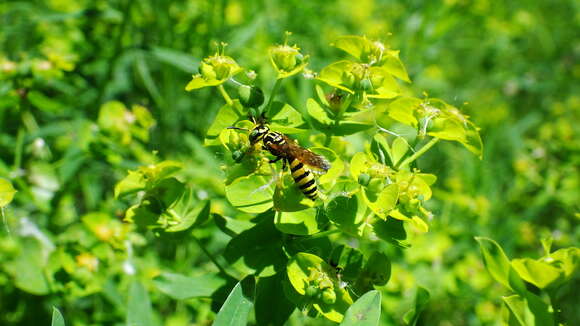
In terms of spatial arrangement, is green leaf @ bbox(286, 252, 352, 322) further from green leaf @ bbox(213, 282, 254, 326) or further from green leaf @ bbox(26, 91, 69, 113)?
green leaf @ bbox(26, 91, 69, 113)

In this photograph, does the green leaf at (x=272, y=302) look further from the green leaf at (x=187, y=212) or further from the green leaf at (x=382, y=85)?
the green leaf at (x=382, y=85)

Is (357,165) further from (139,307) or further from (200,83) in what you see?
(139,307)

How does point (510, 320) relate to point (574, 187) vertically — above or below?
above

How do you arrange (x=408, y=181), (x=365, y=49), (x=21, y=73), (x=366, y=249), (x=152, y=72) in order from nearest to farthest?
(x=408, y=181) → (x=365, y=49) → (x=21, y=73) → (x=366, y=249) → (x=152, y=72)

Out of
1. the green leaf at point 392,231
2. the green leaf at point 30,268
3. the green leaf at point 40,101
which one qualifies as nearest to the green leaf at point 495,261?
the green leaf at point 392,231

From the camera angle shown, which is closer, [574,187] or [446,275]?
[446,275]

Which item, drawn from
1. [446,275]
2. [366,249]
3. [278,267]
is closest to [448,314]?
[446,275]

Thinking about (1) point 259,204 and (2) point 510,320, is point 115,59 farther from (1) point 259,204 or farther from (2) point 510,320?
(2) point 510,320
